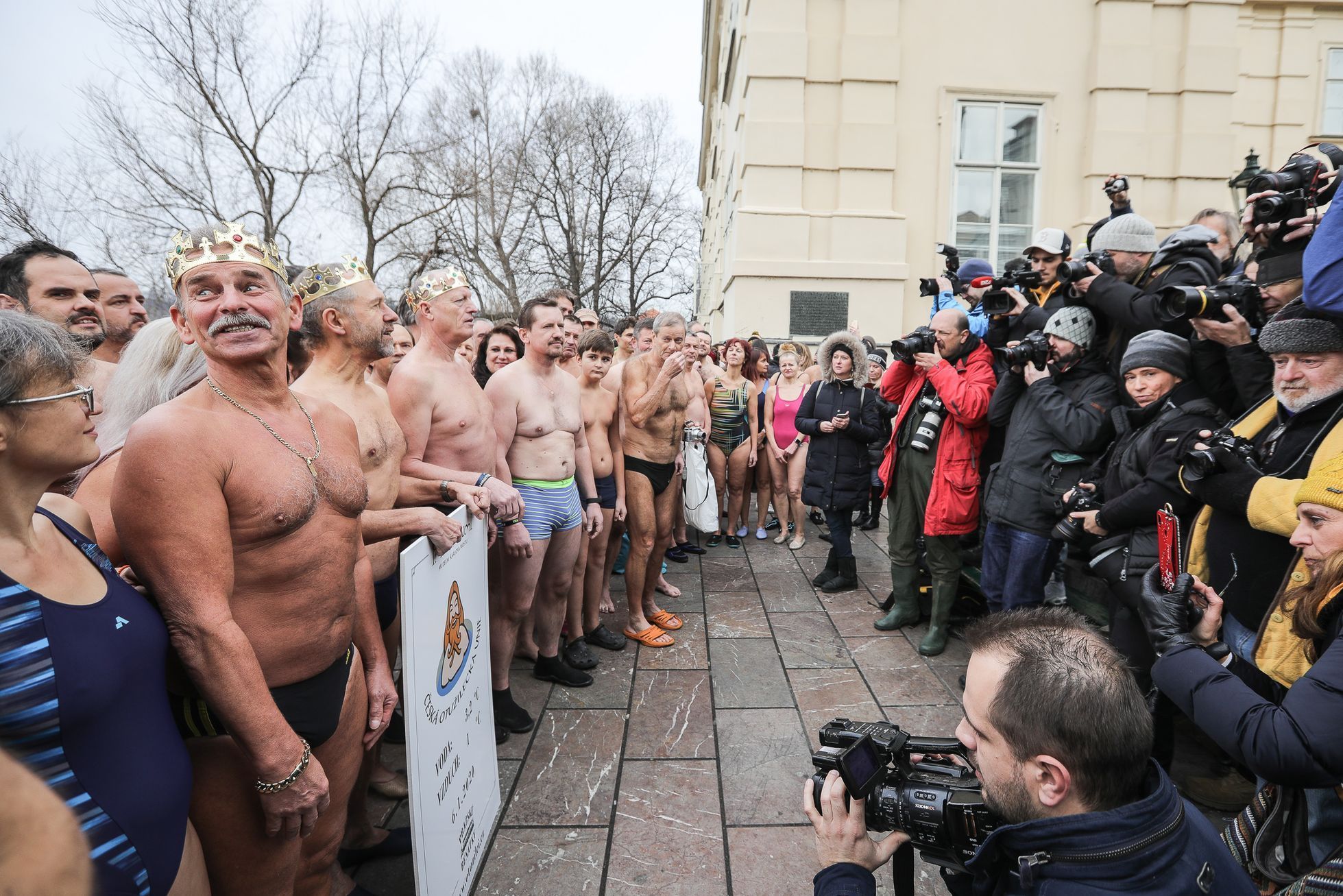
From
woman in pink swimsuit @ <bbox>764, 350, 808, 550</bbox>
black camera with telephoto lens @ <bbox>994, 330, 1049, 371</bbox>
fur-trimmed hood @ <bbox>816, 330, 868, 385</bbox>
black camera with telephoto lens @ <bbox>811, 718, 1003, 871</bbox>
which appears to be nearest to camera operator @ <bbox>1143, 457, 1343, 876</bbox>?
black camera with telephoto lens @ <bbox>811, 718, 1003, 871</bbox>

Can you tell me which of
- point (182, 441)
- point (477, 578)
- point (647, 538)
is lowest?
point (647, 538)

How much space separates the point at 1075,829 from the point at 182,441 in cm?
186

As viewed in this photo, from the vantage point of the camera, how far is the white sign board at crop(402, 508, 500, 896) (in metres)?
1.75

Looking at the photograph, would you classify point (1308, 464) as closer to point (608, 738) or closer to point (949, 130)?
point (608, 738)

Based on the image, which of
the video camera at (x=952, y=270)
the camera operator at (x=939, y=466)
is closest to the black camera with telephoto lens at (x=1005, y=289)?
the camera operator at (x=939, y=466)

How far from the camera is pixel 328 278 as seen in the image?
2.50 meters

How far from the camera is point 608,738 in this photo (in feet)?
10.5

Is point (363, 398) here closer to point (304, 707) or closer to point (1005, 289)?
point (304, 707)

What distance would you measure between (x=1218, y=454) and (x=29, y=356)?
3.05m

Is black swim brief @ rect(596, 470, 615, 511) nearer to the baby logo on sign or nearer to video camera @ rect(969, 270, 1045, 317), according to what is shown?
the baby logo on sign

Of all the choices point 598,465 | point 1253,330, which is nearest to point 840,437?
point 598,465

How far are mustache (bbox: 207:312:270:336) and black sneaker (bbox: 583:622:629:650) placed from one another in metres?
3.08

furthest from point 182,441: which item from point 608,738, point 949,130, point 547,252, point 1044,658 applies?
point 547,252

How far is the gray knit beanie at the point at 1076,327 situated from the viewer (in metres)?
3.29
